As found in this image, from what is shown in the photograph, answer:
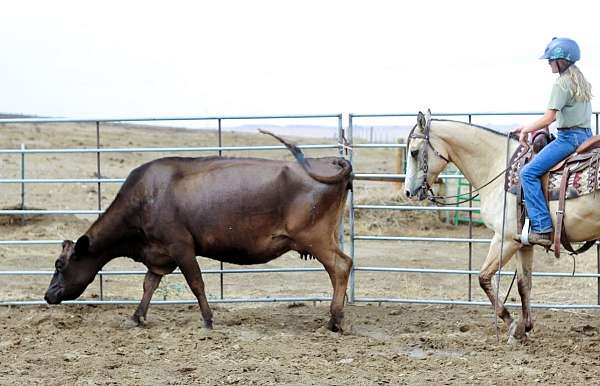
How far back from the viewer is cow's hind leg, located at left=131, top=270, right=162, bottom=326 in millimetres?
8578

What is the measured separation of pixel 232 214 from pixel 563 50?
315cm

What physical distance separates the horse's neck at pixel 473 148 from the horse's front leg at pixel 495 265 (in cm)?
59

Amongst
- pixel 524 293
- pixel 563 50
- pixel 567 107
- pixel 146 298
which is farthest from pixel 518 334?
pixel 146 298

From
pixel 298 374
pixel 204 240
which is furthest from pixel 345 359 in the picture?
pixel 204 240

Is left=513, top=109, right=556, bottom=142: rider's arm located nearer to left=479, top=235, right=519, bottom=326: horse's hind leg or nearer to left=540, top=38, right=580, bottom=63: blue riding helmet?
left=540, top=38, right=580, bottom=63: blue riding helmet

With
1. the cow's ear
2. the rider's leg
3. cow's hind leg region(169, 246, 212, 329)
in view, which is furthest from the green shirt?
the cow's ear

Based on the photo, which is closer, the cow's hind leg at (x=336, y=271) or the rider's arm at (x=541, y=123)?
the rider's arm at (x=541, y=123)

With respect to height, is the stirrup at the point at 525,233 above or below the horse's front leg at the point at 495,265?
above

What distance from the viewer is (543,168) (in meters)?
7.46

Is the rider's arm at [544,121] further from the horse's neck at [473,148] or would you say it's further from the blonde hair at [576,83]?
the horse's neck at [473,148]

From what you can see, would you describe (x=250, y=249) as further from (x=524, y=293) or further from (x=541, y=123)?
(x=541, y=123)

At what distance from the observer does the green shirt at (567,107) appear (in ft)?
23.8

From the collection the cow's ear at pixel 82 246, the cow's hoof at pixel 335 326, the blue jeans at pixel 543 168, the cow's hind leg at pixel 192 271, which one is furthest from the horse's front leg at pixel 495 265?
the cow's ear at pixel 82 246

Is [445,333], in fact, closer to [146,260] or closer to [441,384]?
[441,384]
